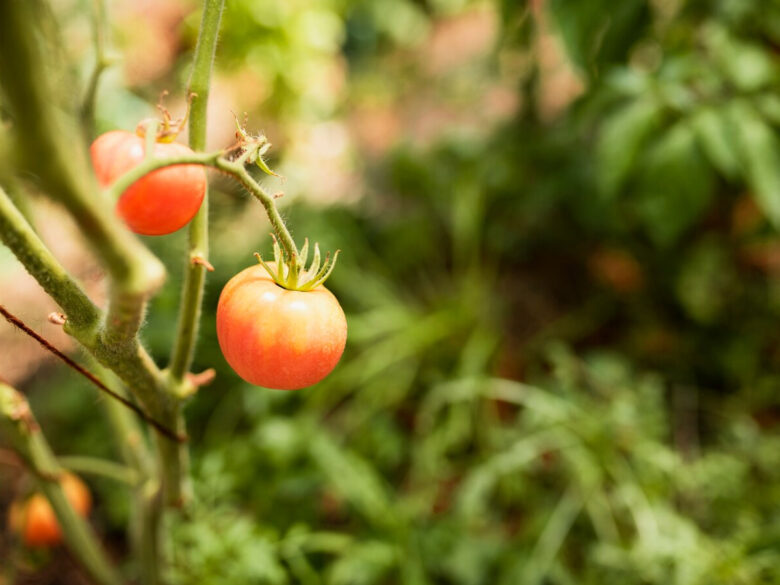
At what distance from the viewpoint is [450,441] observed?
130 cm

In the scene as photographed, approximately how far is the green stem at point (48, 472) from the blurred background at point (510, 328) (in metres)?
0.11

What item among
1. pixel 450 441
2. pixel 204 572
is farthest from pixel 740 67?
pixel 204 572

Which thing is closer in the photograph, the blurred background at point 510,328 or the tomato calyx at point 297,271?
the tomato calyx at point 297,271

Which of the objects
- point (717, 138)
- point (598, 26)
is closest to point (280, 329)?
point (598, 26)

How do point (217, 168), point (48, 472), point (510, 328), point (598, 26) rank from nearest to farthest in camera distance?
point (217, 168) → point (48, 472) → point (598, 26) → point (510, 328)

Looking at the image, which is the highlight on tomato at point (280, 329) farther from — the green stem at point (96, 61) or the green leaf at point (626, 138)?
the green leaf at point (626, 138)

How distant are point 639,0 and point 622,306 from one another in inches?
34.4

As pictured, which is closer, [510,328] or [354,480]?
[354,480]

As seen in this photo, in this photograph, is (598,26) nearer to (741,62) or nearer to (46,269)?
(741,62)

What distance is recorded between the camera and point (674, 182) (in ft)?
3.42

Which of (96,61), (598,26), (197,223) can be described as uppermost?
(598,26)

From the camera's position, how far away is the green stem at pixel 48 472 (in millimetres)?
667

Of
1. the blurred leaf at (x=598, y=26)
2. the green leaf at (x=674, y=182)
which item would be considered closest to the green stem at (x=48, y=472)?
the blurred leaf at (x=598, y=26)

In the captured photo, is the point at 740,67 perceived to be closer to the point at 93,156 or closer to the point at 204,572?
the point at 93,156
